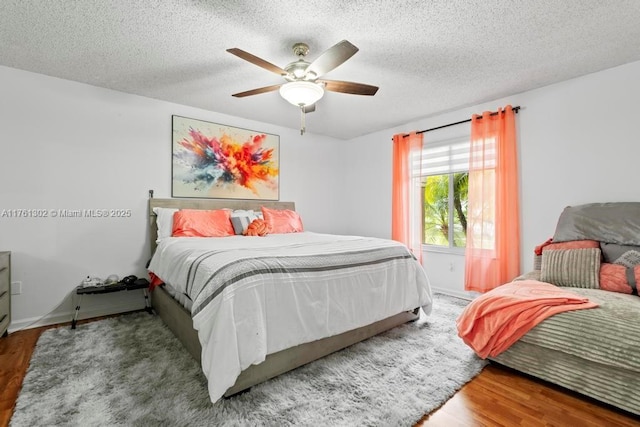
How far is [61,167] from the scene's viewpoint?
292cm

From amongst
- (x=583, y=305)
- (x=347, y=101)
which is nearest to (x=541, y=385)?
(x=583, y=305)

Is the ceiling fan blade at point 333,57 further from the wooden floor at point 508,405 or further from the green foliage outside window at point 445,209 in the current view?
the green foliage outside window at point 445,209

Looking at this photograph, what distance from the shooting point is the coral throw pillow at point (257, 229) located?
348cm

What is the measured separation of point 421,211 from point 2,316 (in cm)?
456

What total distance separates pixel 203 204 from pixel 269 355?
246cm

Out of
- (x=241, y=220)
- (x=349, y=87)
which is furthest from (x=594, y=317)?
(x=241, y=220)

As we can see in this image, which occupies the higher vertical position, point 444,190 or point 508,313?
point 444,190

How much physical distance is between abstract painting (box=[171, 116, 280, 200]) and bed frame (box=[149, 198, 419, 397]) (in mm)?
508

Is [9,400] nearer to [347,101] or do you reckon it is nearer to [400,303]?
[400,303]

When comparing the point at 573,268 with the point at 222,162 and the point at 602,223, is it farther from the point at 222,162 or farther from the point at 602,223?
the point at 222,162

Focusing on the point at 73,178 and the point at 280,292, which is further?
the point at 73,178

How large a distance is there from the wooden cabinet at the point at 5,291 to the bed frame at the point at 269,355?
43.5 inches

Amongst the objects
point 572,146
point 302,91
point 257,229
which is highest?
point 302,91

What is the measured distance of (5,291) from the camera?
8.21 feet
